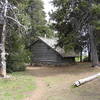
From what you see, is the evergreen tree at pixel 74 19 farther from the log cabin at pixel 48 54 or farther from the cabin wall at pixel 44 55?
the cabin wall at pixel 44 55

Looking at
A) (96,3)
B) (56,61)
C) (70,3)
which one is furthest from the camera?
(56,61)

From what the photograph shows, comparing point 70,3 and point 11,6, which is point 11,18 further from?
point 70,3

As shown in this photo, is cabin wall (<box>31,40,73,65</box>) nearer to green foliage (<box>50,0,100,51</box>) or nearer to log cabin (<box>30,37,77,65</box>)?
log cabin (<box>30,37,77,65</box>)

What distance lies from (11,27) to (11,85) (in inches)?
269

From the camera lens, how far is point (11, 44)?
18.7 m

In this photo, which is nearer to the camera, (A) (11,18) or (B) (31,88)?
(B) (31,88)

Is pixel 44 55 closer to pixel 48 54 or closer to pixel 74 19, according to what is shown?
pixel 48 54

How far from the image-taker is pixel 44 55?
2955 centimetres

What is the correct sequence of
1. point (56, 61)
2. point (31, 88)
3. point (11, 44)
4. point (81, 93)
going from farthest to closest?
point (56, 61) → point (11, 44) → point (31, 88) → point (81, 93)

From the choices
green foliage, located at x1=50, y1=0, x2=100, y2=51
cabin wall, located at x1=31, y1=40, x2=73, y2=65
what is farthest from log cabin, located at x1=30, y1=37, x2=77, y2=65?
green foliage, located at x1=50, y1=0, x2=100, y2=51

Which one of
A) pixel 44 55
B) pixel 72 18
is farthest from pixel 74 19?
pixel 44 55

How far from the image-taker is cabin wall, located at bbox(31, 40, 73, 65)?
93.0ft

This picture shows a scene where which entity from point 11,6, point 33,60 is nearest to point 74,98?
point 11,6

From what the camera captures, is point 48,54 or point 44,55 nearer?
point 48,54
